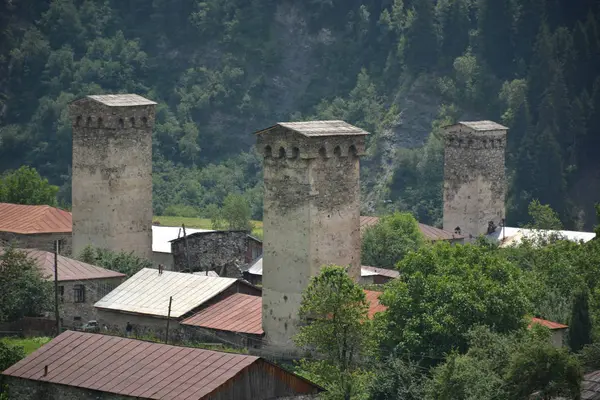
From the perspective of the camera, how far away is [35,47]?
139125 mm

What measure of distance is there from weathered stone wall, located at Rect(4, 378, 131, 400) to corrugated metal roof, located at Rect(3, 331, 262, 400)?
0.14 m

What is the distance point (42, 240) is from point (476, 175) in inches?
719

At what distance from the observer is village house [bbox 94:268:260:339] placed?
6162 centimetres

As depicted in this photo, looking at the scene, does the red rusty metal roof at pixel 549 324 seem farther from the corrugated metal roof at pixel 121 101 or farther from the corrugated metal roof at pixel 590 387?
the corrugated metal roof at pixel 121 101

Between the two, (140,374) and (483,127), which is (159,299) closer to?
(140,374)

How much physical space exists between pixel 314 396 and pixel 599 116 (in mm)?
67810

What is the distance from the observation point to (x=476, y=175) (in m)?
84.2

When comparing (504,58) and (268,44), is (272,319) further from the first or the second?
(268,44)

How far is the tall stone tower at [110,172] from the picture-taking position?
72.4 meters

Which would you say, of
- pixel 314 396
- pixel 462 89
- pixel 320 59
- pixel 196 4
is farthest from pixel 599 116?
pixel 314 396

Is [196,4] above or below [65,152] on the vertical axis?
above

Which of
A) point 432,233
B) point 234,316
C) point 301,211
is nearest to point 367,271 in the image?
point 432,233

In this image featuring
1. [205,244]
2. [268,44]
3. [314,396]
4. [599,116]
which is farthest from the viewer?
[268,44]

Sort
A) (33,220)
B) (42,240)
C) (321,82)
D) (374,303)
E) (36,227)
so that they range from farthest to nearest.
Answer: (321,82) < (33,220) < (36,227) < (42,240) < (374,303)
